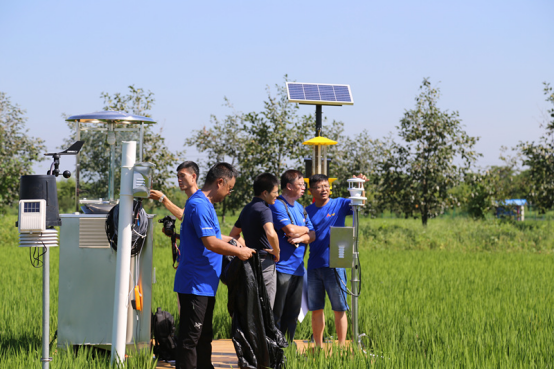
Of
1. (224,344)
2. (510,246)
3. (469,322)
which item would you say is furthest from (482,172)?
(224,344)

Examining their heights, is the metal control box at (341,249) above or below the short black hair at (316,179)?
below

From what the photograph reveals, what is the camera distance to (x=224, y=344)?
593 centimetres

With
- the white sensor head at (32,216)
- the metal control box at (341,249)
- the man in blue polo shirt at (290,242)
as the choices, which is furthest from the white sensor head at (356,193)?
the white sensor head at (32,216)

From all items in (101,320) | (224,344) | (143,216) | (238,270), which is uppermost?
(143,216)

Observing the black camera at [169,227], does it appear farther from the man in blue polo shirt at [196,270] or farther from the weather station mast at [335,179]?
the weather station mast at [335,179]

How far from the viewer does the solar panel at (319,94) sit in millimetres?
7167

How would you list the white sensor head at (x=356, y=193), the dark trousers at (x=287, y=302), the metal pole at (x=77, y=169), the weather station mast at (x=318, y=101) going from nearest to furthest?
1. the white sensor head at (x=356, y=193)
2. the dark trousers at (x=287, y=302)
3. the metal pole at (x=77, y=169)
4. the weather station mast at (x=318, y=101)

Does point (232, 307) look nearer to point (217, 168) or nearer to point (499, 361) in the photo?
point (217, 168)

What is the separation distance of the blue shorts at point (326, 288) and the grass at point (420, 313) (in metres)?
0.52

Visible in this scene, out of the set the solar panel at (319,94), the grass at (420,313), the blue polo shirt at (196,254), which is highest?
the solar panel at (319,94)

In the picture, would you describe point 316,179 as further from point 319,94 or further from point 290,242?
point 319,94

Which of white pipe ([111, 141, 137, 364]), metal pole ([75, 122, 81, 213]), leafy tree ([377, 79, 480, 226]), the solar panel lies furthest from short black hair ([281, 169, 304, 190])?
leafy tree ([377, 79, 480, 226])

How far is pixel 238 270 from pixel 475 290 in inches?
235

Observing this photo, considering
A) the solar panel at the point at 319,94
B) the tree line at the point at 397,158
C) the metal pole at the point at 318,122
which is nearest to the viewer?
the metal pole at the point at 318,122
